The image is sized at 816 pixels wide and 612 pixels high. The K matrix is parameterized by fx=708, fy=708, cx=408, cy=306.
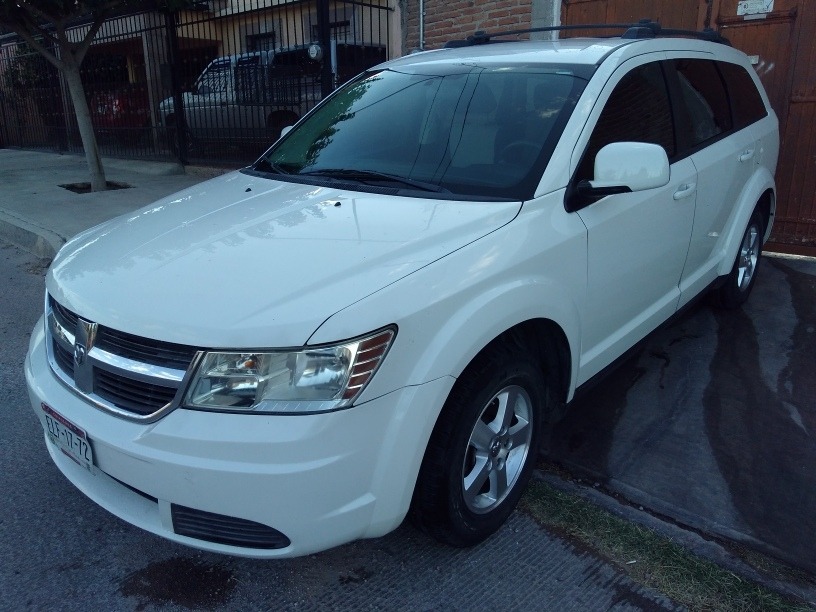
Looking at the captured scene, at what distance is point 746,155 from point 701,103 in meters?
0.62

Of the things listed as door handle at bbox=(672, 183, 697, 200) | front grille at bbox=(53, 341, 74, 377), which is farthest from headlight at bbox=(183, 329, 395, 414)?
door handle at bbox=(672, 183, 697, 200)

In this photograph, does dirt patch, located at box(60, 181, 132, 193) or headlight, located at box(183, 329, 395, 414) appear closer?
headlight, located at box(183, 329, 395, 414)

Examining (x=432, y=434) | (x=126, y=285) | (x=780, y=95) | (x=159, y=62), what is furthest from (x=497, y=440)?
(x=159, y=62)

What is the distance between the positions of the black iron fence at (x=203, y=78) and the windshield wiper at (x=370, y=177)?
6.65m

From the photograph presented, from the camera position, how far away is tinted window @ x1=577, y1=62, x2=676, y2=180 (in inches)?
120

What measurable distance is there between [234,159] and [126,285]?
9.17 metres

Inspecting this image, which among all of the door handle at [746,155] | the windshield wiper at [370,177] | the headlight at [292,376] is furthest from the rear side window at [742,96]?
the headlight at [292,376]

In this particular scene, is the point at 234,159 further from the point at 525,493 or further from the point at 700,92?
the point at 525,493

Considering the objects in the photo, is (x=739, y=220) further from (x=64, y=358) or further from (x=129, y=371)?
(x=64, y=358)

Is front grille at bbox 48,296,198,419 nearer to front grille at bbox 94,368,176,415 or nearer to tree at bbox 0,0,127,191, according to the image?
front grille at bbox 94,368,176,415

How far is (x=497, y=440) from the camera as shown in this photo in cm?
262

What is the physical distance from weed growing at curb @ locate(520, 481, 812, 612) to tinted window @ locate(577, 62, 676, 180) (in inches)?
53.4

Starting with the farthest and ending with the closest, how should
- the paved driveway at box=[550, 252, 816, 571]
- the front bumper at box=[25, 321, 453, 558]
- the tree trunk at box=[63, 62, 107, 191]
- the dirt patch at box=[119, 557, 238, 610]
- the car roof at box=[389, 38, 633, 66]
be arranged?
the tree trunk at box=[63, 62, 107, 191] → the car roof at box=[389, 38, 633, 66] → the paved driveway at box=[550, 252, 816, 571] → the dirt patch at box=[119, 557, 238, 610] → the front bumper at box=[25, 321, 453, 558]

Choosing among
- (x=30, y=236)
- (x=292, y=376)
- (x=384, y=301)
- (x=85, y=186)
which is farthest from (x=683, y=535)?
(x=85, y=186)
